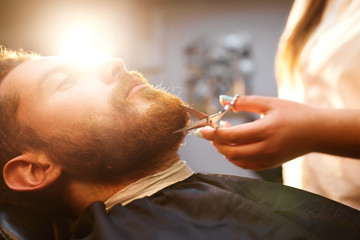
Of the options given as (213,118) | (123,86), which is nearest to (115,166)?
(123,86)

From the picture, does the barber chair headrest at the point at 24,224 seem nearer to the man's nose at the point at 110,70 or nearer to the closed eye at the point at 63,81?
the closed eye at the point at 63,81

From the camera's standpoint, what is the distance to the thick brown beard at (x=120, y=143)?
120 centimetres

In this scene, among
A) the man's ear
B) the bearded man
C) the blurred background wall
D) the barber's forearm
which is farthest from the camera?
the blurred background wall

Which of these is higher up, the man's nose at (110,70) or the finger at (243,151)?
the man's nose at (110,70)

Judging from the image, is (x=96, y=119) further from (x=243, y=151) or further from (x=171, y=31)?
(x=171, y=31)

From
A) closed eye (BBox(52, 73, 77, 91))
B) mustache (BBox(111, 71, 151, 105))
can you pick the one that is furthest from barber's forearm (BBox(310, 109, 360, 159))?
closed eye (BBox(52, 73, 77, 91))

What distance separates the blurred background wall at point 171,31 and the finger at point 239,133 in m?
3.20

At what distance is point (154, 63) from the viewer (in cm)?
466

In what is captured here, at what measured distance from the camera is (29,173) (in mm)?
1224

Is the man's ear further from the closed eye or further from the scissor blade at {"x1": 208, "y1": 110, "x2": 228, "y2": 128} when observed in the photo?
the scissor blade at {"x1": 208, "y1": 110, "x2": 228, "y2": 128}

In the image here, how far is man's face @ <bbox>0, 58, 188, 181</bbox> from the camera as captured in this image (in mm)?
1200

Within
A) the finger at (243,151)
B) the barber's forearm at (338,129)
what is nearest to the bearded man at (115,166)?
the finger at (243,151)

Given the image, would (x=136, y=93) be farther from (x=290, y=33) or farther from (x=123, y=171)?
(x=290, y=33)

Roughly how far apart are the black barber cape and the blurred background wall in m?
3.14
